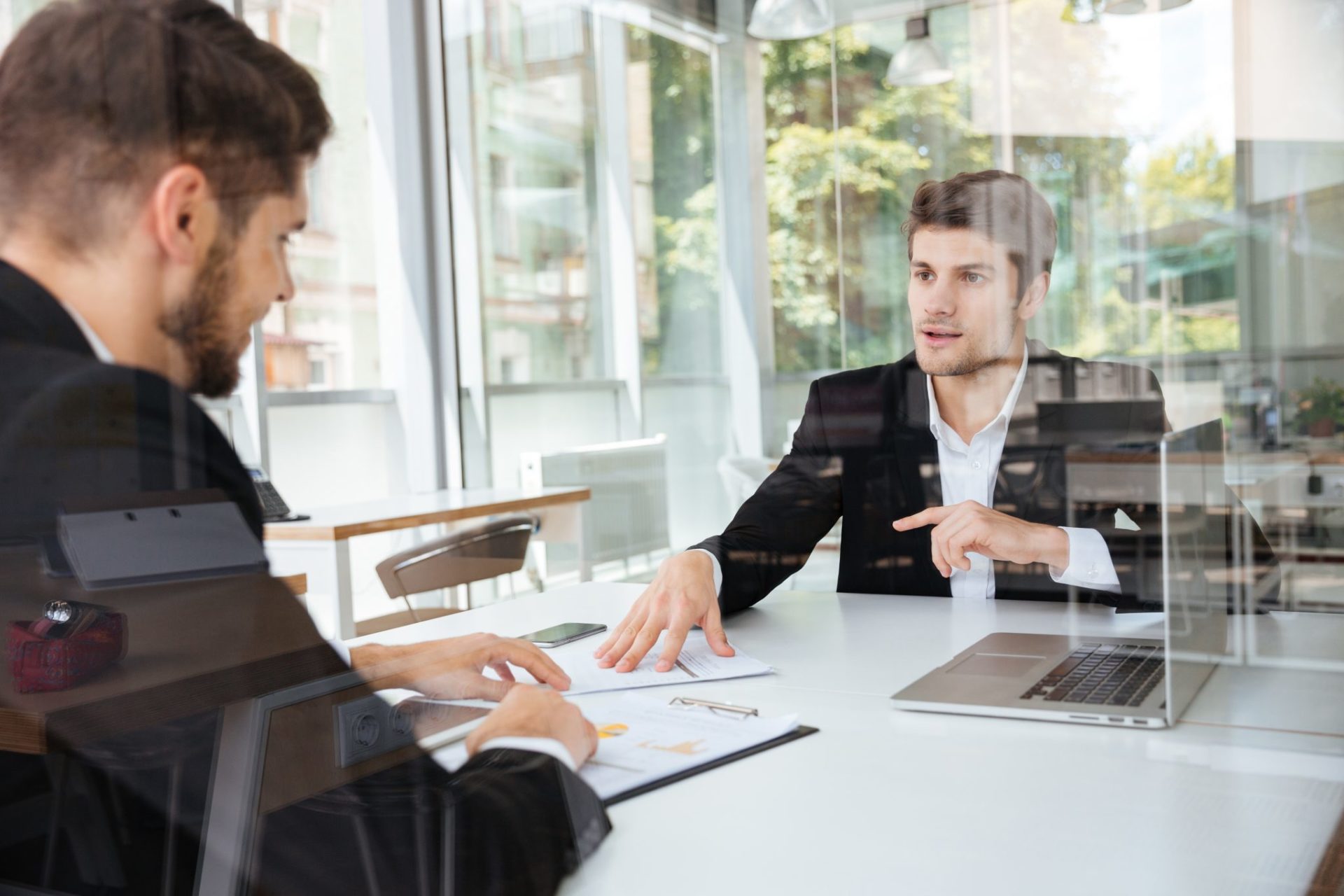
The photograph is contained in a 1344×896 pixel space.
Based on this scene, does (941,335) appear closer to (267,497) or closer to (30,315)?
(267,497)

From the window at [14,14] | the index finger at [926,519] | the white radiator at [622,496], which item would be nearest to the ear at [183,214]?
the window at [14,14]

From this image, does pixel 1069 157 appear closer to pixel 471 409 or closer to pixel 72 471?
pixel 471 409

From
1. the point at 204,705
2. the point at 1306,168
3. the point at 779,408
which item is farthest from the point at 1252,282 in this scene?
the point at 204,705

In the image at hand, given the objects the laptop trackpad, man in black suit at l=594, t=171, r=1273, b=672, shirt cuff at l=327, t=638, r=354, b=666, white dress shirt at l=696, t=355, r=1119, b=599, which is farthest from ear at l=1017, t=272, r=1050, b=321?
shirt cuff at l=327, t=638, r=354, b=666

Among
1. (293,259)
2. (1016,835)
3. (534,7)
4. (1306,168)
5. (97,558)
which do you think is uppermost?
(534,7)

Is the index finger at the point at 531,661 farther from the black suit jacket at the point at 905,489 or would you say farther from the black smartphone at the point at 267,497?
the black suit jacket at the point at 905,489

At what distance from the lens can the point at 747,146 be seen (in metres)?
3.01

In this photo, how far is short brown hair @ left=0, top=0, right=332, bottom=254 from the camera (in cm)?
65

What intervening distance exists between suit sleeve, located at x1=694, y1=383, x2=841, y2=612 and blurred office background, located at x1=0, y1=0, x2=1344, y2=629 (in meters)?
0.08

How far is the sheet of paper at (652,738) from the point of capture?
68cm

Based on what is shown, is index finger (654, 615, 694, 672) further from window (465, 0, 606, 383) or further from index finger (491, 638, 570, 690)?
window (465, 0, 606, 383)

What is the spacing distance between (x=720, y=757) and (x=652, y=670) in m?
0.29

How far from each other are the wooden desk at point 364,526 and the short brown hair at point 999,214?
132 centimetres

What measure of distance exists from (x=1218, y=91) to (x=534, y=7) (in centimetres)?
207
